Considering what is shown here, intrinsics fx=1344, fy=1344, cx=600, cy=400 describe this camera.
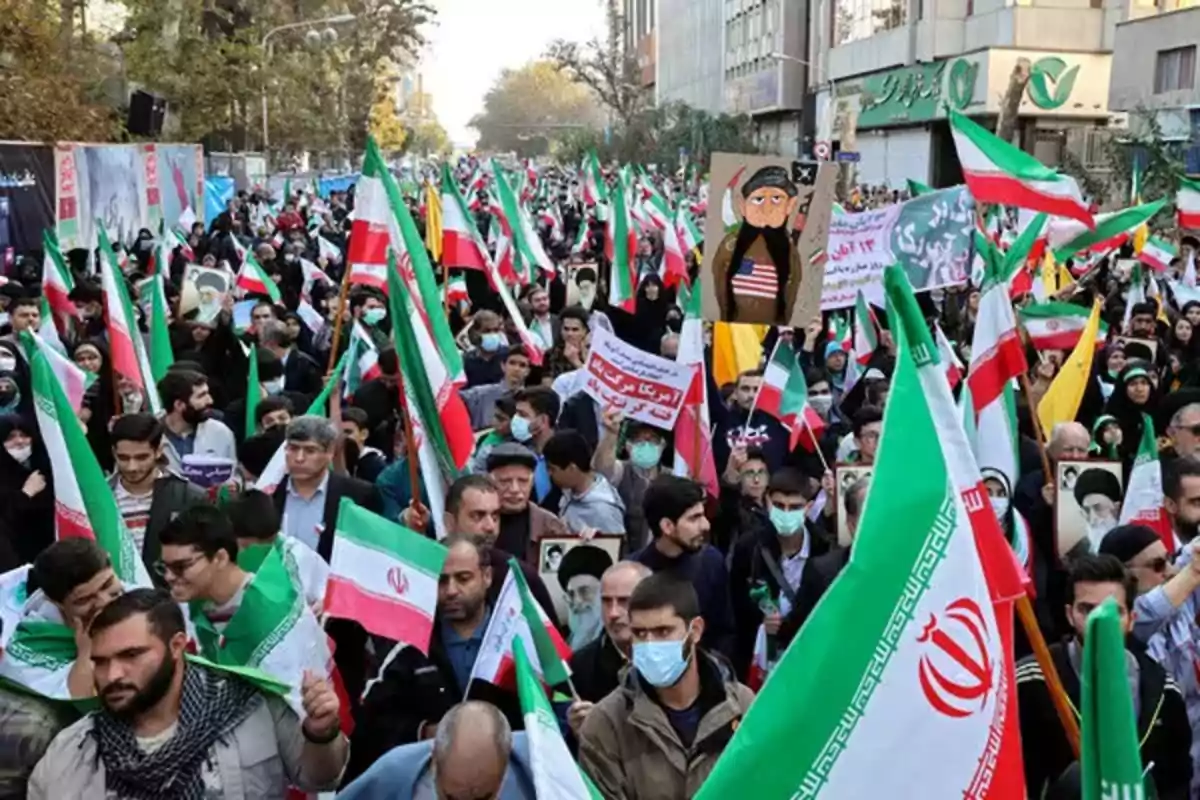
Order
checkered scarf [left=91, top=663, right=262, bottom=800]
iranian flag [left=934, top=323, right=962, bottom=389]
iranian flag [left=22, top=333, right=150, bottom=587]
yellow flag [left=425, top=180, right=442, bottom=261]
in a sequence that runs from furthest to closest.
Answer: yellow flag [left=425, top=180, right=442, bottom=261] → iranian flag [left=934, top=323, right=962, bottom=389] → iranian flag [left=22, top=333, right=150, bottom=587] → checkered scarf [left=91, top=663, right=262, bottom=800]

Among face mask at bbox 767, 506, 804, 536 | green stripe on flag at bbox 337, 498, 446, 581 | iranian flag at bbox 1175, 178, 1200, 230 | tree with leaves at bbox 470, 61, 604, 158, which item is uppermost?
tree with leaves at bbox 470, 61, 604, 158

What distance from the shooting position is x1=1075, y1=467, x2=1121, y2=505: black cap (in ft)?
18.0

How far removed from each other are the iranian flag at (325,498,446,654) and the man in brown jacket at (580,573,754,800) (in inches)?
25.3

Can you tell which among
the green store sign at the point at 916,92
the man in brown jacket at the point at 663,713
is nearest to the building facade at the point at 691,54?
the green store sign at the point at 916,92

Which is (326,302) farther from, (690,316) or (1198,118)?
(1198,118)

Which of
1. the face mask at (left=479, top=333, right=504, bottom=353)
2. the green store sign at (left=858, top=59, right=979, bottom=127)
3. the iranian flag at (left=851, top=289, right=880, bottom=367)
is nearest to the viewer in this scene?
the face mask at (left=479, top=333, right=504, bottom=353)

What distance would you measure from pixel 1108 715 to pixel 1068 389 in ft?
20.7

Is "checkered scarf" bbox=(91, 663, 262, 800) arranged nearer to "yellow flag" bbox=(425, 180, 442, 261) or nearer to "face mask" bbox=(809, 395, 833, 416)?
"face mask" bbox=(809, 395, 833, 416)

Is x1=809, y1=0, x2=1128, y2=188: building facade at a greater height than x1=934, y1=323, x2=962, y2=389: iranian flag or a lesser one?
greater

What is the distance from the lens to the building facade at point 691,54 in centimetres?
7681

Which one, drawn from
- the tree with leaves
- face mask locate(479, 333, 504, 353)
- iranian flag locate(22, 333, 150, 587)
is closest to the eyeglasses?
iranian flag locate(22, 333, 150, 587)

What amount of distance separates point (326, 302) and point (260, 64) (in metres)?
23.3

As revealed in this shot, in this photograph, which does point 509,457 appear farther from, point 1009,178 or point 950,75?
point 950,75

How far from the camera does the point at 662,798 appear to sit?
11.1ft
